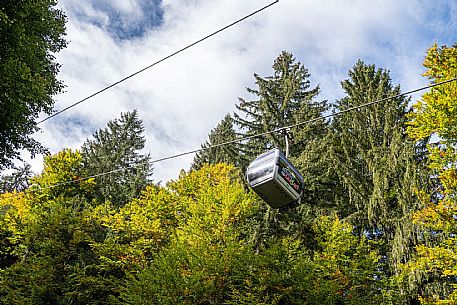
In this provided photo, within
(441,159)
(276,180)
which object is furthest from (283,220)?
(276,180)

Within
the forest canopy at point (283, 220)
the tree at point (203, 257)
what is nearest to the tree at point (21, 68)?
the forest canopy at point (283, 220)

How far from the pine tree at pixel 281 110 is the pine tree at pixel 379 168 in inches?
51.4

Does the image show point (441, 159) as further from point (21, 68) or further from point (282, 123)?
point (21, 68)

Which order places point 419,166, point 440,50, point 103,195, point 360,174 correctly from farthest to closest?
point 103,195 → point 360,174 → point 419,166 → point 440,50

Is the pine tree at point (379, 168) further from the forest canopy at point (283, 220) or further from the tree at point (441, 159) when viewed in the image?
the tree at point (441, 159)

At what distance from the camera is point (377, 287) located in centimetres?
1235

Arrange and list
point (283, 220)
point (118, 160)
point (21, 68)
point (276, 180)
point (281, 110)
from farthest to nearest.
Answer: point (118, 160), point (281, 110), point (283, 220), point (21, 68), point (276, 180)

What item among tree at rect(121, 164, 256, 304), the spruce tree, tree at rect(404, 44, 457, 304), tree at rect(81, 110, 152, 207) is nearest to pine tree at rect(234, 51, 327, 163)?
the spruce tree

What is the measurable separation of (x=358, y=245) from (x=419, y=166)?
11.2 feet

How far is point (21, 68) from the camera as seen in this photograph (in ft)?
24.4

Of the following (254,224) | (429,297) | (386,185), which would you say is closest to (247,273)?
(254,224)

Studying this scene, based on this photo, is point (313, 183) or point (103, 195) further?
point (103, 195)

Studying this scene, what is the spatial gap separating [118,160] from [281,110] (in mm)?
14623

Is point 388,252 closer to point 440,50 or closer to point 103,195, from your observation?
point 440,50
